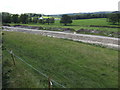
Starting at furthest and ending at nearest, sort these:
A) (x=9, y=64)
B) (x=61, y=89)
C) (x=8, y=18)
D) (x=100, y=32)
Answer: (x=8, y=18)
(x=100, y=32)
(x=9, y=64)
(x=61, y=89)

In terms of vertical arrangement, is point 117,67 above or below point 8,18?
below

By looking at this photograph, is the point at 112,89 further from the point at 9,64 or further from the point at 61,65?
the point at 9,64

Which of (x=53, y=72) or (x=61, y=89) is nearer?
(x=61, y=89)

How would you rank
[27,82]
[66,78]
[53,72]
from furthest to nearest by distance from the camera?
[53,72] → [66,78] → [27,82]

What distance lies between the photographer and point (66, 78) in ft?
37.3

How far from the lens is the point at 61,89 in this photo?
9.66 meters

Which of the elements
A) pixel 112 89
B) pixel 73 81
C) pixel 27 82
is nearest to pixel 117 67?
pixel 112 89

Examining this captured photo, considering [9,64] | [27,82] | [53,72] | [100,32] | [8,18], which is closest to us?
[27,82]

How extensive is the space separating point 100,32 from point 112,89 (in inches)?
1445

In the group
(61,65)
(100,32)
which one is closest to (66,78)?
(61,65)

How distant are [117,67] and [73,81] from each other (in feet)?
23.5

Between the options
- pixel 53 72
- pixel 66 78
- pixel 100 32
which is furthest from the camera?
pixel 100 32

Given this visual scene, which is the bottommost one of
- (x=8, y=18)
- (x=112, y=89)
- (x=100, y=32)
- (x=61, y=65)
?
(x=112, y=89)

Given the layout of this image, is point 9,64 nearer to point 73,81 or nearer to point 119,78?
point 73,81
